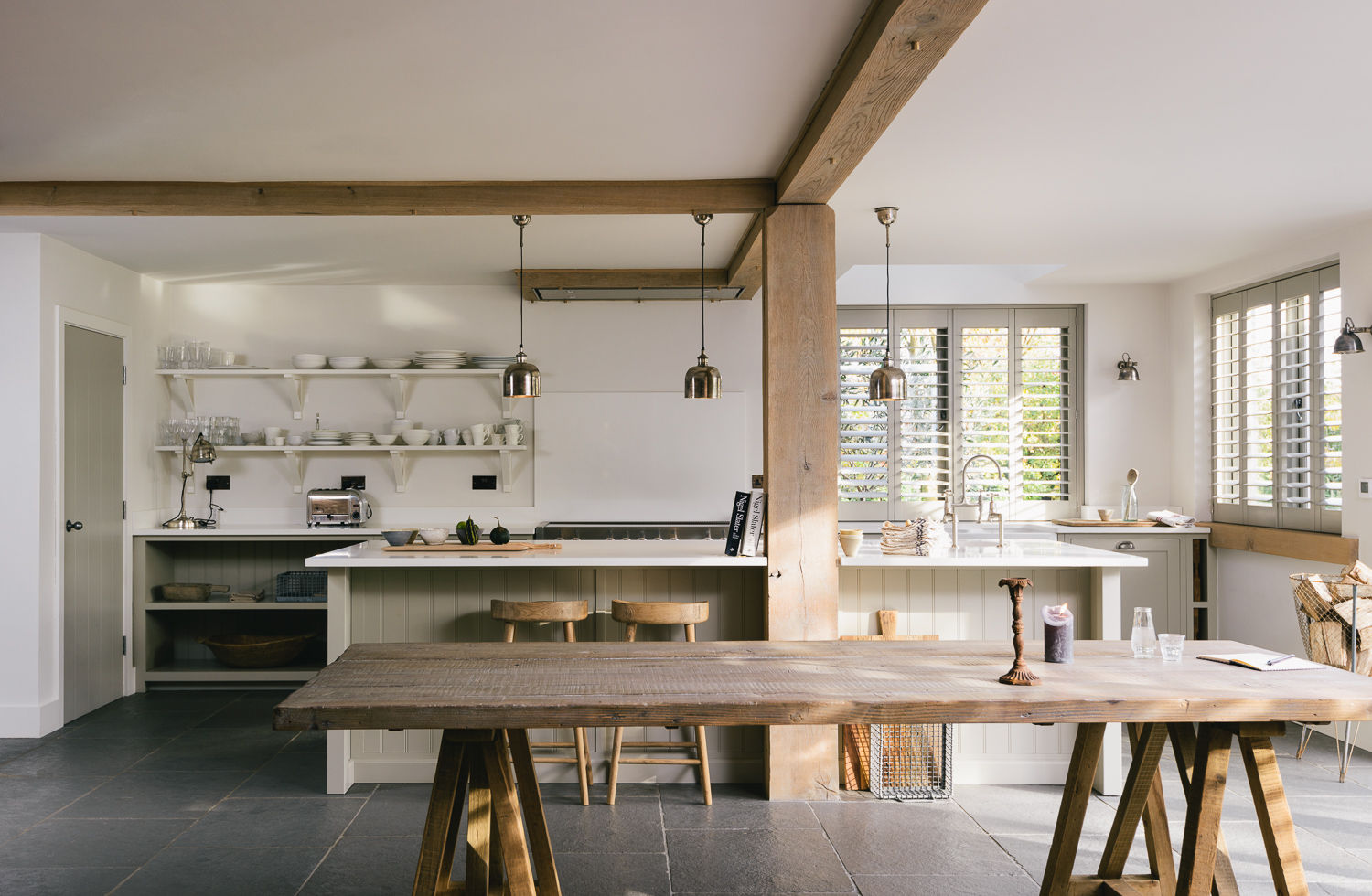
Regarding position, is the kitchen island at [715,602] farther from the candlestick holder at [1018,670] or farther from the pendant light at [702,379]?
the candlestick holder at [1018,670]

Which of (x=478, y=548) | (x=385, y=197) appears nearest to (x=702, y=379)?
(x=478, y=548)

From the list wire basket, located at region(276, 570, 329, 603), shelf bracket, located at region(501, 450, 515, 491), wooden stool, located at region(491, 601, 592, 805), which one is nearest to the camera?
wooden stool, located at region(491, 601, 592, 805)

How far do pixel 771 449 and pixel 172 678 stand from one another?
395cm

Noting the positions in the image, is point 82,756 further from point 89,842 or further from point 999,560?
point 999,560

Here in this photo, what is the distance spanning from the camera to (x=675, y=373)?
6355mm

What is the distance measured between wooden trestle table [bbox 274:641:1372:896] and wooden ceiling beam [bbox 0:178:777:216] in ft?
6.41

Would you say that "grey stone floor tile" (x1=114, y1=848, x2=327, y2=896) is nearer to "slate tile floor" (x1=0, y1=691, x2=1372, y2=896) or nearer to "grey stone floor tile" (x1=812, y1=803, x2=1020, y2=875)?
"slate tile floor" (x1=0, y1=691, x2=1372, y2=896)

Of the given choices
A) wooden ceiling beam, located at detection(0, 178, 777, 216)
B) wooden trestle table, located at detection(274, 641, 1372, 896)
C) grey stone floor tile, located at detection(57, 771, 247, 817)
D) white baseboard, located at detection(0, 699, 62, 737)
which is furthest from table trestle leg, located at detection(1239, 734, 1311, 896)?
→ white baseboard, located at detection(0, 699, 62, 737)

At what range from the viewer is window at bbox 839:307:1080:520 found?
21.4 ft

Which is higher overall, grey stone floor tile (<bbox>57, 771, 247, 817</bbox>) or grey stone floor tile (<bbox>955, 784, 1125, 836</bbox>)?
grey stone floor tile (<bbox>57, 771, 247, 817</bbox>)

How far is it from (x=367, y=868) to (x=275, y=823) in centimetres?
63

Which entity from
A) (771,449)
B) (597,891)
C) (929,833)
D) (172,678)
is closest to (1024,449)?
(771,449)

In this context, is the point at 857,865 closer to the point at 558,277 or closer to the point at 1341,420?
the point at 1341,420

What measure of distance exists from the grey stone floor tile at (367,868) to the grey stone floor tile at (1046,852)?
1.53 m
